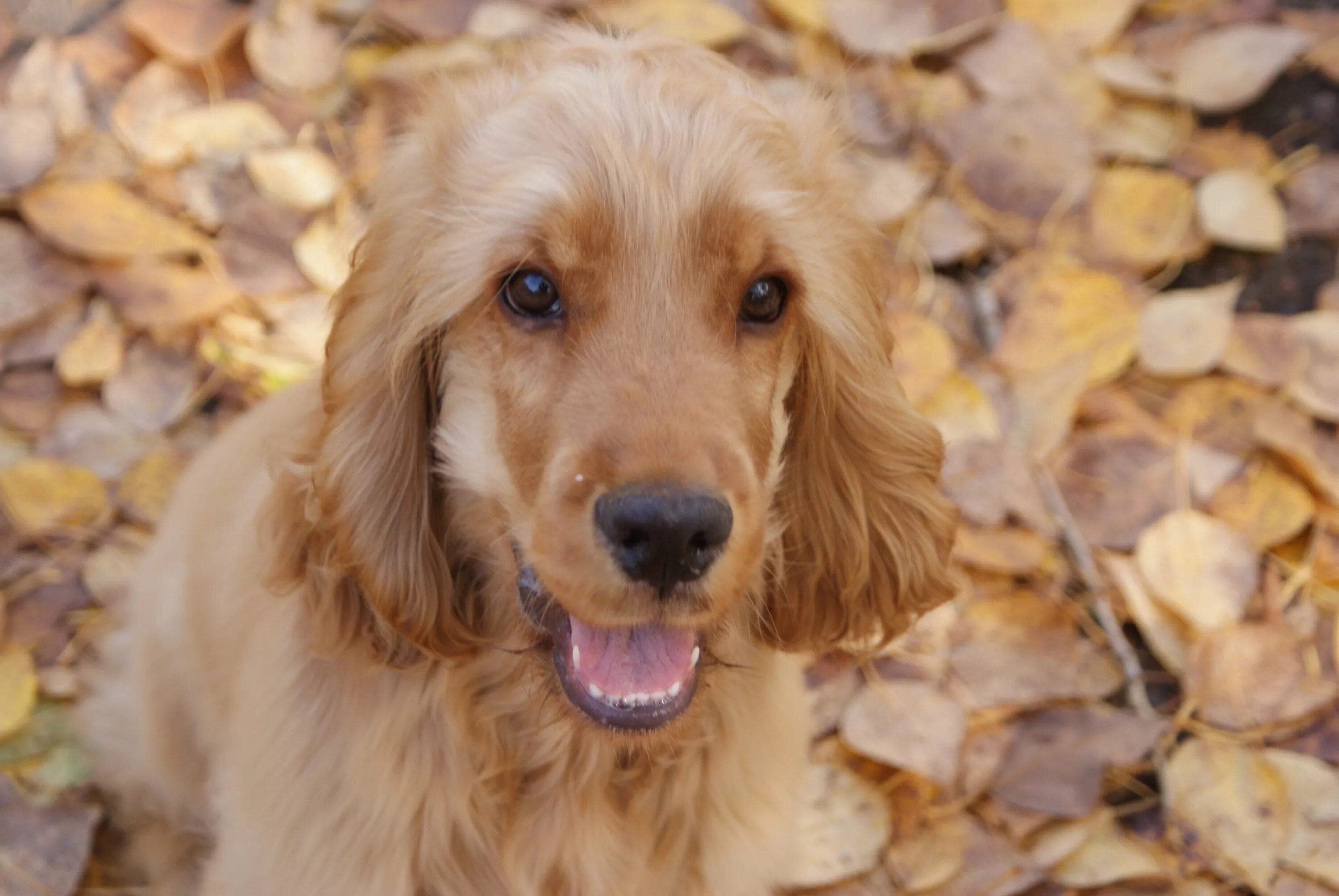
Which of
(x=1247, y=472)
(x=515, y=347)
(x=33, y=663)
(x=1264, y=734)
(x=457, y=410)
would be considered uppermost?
(x=515, y=347)

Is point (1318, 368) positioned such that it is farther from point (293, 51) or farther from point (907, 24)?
point (293, 51)

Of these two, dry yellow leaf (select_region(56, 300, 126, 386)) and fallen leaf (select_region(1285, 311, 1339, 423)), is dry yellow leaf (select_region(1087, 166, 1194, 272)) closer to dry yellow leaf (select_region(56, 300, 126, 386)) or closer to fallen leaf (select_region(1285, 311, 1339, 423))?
fallen leaf (select_region(1285, 311, 1339, 423))

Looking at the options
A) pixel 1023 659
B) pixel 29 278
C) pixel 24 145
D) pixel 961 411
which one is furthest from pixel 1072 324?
pixel 24 145

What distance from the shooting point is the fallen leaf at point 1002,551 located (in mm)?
2836

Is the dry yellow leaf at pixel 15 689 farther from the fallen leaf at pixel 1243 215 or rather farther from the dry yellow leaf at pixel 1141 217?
the fallen leaf at pixel 1243 215

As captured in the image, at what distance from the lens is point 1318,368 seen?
304cm

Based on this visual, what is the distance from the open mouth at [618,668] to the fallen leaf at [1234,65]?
2450 millimetres

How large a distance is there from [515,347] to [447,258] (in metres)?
0.15

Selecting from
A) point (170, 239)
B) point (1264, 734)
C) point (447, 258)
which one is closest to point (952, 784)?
point (1264, 734)

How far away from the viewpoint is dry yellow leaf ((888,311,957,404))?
9.88 ft

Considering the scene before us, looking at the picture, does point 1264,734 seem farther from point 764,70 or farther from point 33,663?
point 33,663

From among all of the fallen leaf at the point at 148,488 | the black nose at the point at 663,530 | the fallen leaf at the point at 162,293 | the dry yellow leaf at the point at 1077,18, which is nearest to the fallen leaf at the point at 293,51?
the fallen leaf at the point at 162,293

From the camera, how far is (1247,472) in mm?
2951

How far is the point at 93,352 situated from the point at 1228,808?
2.58 meters
